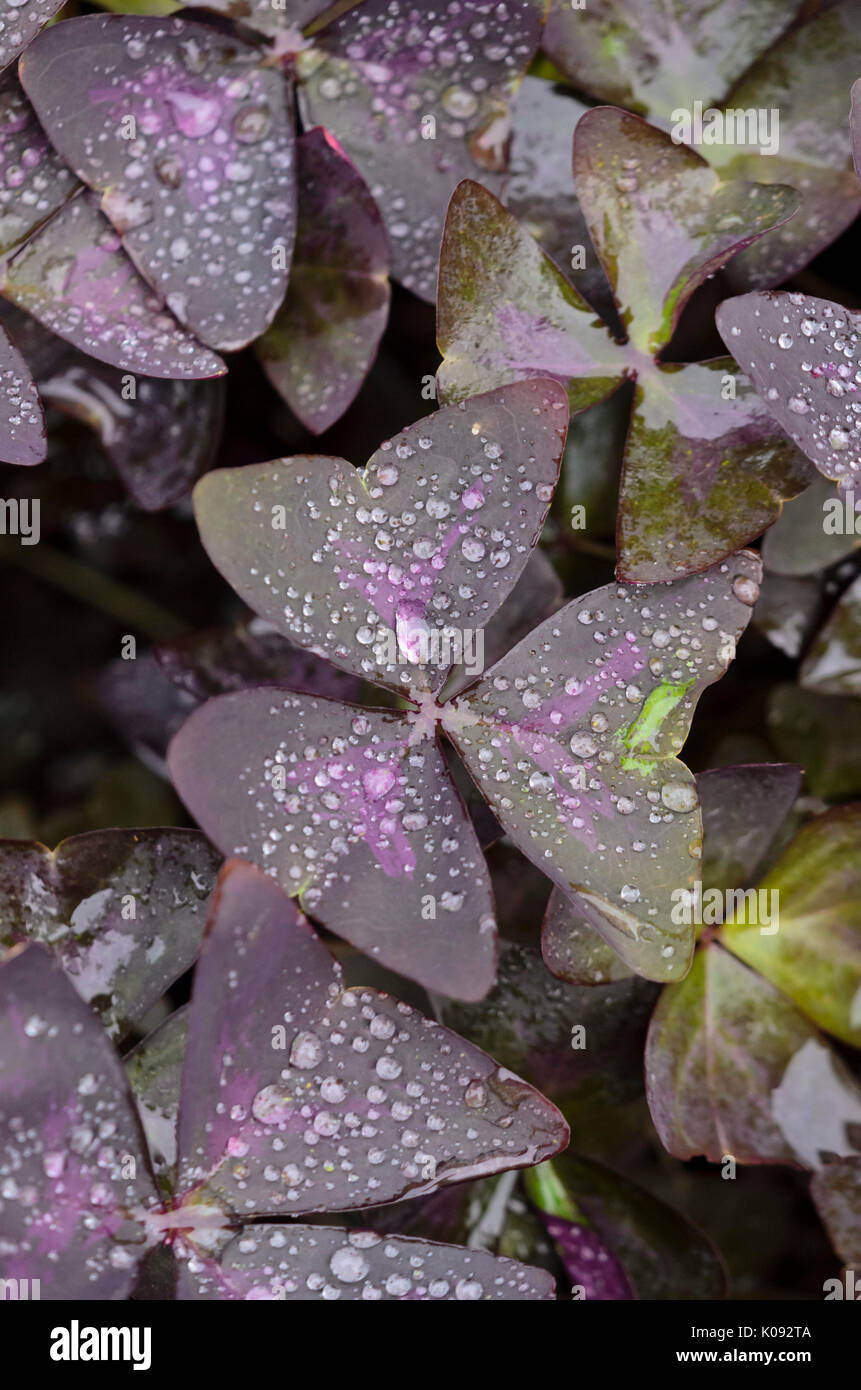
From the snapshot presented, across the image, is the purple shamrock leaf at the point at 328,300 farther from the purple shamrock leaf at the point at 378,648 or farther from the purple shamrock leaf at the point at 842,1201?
the purple shamrock leaf at the point at 842,1201

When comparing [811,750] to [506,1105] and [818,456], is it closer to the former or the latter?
[818,456]

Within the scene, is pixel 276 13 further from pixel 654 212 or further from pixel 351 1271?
pixel 351 1271

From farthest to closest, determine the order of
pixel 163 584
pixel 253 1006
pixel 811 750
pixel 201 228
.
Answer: pixel 163 584 < pixel 811 750 < pixel 201 228 < pixel 253 1006

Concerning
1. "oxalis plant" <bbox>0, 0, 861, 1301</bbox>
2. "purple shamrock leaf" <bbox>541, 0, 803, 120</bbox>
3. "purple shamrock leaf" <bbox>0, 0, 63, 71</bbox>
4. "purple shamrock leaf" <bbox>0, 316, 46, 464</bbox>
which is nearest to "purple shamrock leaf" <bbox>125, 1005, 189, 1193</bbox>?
"oxalis plant" <bbox>0, 0, 861, 1301</bbox>

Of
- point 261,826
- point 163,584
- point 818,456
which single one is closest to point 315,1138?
point 261,826

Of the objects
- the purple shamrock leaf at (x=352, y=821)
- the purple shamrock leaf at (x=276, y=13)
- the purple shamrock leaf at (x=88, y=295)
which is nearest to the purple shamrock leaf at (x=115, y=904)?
the purple shamrock leaf at (x=352, y=821)

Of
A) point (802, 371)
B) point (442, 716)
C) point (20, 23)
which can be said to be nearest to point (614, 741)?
point (442, 716)
